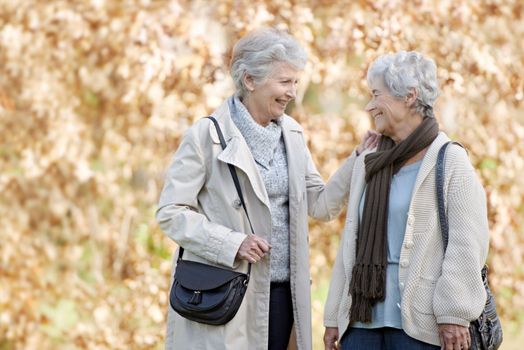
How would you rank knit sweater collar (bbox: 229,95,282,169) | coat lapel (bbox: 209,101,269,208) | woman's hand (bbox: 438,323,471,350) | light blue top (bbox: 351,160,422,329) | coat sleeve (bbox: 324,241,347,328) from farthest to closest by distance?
1. knit sweater collar (bbox: 229,95,282,169)
2. coat lapel (bbox: 209,101,269,208)
3. coat sleeve (bbox: 324,241,347,328)
4. light blue top (bbox: 351,160,422,329)
5. woman's hand (bbox: 438,323,471,350)

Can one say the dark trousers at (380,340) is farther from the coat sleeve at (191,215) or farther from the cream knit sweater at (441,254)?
the coat sleeve at (191,215)

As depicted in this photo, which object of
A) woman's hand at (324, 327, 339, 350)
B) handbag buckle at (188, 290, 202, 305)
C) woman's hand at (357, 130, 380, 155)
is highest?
woman's hand at (357, 130, 380, 155)

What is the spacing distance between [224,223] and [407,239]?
2.31ft

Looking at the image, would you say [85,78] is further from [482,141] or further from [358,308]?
[358,308]

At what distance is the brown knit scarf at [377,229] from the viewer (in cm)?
326

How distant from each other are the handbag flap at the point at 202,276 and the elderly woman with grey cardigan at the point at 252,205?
0.03 metres

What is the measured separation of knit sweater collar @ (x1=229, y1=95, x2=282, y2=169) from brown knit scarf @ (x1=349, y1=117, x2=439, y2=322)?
485 mm

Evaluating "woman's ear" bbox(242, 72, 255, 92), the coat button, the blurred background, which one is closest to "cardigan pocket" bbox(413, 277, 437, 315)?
the coat button

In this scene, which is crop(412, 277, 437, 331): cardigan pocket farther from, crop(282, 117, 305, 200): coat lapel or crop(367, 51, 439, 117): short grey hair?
crop(282, 117, 305, 200): coat lapel

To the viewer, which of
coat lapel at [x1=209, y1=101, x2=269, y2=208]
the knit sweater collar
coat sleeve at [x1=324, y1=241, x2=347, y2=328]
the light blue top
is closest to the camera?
the light blue top

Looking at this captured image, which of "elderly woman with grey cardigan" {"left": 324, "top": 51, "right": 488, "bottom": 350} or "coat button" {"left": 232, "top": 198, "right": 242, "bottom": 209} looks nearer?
"elderly woman with grey cardigan" {"left": 324, "top": 51, "right": 488, "bottom": 350}

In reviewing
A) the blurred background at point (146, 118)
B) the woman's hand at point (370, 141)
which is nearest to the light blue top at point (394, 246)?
the woman's hand at point (370, 141)

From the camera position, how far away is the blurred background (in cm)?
569

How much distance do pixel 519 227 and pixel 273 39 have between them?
2.95 meters
